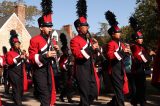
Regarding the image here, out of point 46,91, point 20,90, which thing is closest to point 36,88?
point 46,91

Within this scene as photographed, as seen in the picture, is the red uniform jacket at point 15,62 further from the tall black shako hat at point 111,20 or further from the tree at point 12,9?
the tree at point 12,9

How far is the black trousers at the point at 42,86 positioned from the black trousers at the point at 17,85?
142 inches

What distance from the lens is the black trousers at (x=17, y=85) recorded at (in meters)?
11.2

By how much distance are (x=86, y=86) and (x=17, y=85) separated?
3830mm

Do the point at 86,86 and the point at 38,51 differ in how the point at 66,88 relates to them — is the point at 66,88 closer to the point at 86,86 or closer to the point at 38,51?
the point at 86,86

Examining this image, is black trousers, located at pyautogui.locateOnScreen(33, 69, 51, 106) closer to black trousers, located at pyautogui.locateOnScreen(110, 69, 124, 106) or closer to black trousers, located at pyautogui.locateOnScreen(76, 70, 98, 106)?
black trousers, located at pyautogui.locateOnScreen(76, 70, 98, 106)

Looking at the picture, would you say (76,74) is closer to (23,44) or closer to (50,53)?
(50,53)

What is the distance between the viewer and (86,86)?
803cm

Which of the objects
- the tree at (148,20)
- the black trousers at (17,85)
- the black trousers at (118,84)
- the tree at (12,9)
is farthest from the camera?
the tree at (12,9)

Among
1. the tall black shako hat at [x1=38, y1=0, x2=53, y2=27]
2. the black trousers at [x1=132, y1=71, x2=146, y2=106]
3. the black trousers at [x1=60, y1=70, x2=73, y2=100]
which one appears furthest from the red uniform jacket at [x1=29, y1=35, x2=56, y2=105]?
the black trousers at [x1=60, y1=70, x2=73, y2=100]

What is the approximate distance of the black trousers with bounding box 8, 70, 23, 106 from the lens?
36.9 ft

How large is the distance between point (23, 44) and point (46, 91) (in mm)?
38227

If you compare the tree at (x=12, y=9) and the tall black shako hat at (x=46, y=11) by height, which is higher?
the tree at (x=12, y=9)

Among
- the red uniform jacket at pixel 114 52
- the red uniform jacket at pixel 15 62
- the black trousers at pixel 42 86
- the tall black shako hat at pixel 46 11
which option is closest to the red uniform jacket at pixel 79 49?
the tall black shako hat at pixel 46 11
